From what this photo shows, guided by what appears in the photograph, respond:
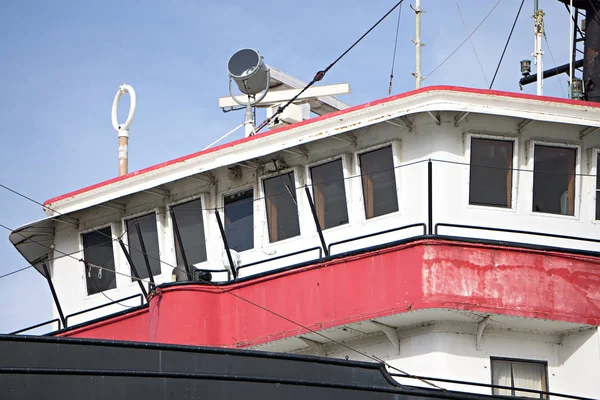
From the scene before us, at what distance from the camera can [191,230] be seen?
23531 mm

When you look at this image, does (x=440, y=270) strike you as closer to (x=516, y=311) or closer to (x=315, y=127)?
(x=516, y=311)

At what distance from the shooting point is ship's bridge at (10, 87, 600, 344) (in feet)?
66.2

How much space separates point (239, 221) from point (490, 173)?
4753mm

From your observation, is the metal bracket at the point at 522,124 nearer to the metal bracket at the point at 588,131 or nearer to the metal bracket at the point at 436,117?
the metal bracket at the point at 588,131

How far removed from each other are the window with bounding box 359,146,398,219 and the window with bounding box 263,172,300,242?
147 cm

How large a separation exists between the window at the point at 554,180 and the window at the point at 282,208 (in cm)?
423

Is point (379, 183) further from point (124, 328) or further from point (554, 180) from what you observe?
point (124, 328)

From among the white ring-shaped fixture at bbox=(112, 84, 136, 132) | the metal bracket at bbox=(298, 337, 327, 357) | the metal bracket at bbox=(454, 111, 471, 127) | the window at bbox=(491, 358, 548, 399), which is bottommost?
the window at bbox=(491, 358, 548, 399)

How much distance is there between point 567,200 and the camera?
21.4 m

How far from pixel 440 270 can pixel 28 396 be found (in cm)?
703

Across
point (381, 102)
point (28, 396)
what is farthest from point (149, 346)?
point (381, 102)

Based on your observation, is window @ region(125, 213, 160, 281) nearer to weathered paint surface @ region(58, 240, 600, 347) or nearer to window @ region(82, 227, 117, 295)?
window @ region(82, 227, 117, 295)

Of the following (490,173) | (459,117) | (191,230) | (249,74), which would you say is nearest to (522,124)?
(490,173)

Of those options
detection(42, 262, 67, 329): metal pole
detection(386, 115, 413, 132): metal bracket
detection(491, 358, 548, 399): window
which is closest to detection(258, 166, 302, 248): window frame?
detection(386, 115, 413, 132): metal bracket
